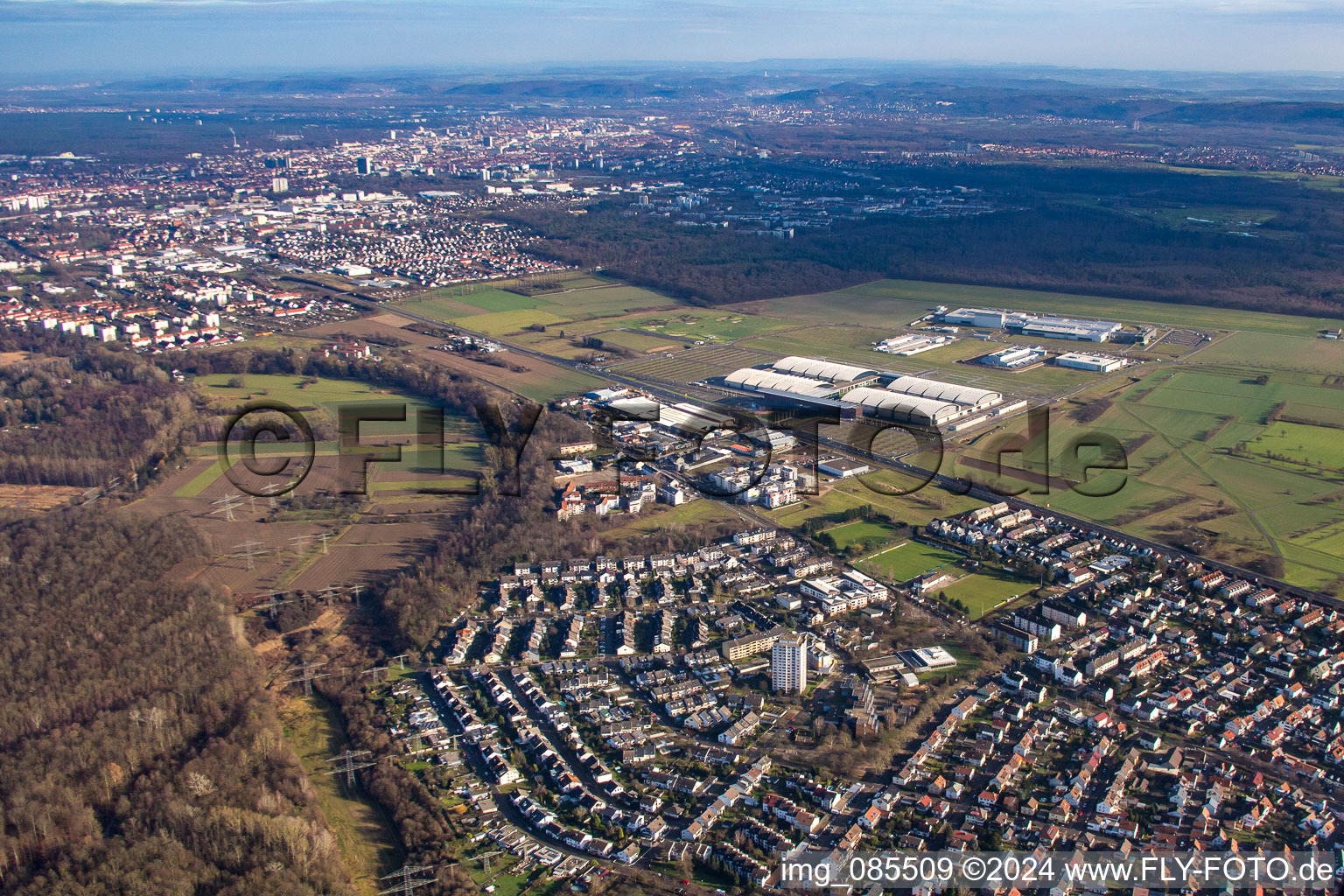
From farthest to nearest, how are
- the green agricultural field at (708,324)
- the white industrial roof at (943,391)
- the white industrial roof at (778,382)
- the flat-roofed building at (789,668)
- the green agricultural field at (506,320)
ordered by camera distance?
the green agricultural field at (506,320), the green agricultural field at (708,324), the white industrial roof at (778,382), the white industrial roof at (943,391), the flat-roofed building at (789,668)

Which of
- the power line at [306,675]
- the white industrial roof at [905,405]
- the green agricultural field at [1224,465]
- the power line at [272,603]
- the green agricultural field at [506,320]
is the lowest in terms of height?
the power line at [306,675]

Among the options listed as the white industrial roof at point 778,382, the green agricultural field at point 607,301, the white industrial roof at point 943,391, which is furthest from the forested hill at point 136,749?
the green agricultural field at point 607,301

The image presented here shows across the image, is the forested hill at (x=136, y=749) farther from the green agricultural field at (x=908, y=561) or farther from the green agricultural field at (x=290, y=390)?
the green agricultural field at (x=290, y=390)

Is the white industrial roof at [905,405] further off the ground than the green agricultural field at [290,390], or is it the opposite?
the white industrial roof at [905,405]

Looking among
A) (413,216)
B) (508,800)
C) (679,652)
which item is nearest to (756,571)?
(679,652)

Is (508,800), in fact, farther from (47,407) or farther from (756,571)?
(47,407)

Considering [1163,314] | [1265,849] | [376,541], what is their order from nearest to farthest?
1. [1265,849]
2. [376,541]
3. [1163,314]

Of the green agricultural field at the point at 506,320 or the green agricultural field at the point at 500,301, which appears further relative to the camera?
the green agricultural field at the point at 500,301

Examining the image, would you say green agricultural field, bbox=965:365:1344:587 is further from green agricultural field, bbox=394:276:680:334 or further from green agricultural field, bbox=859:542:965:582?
green agricultural field, bbox=394:276:680:334

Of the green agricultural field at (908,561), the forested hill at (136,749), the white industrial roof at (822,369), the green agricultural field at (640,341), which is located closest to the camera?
the forested hill at (136,749)
